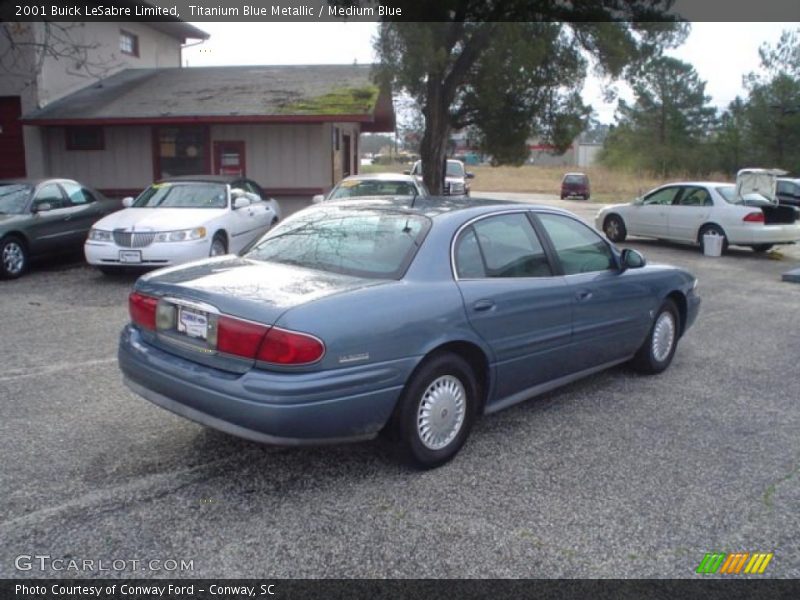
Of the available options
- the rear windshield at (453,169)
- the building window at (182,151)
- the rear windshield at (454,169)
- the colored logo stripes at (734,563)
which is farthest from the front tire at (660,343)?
the rear windshield at (454,169)

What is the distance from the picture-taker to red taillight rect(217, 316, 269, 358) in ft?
12.0

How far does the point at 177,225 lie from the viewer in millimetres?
10234

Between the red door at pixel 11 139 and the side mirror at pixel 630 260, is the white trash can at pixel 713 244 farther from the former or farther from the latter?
the red door at pixel 11 139

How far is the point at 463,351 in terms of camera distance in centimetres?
436

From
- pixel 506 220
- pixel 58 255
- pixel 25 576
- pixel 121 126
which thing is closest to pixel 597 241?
pixel 506 220

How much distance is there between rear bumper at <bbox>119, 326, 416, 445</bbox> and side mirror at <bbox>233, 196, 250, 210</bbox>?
772 cm

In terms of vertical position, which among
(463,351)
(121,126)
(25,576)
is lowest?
(25,576)

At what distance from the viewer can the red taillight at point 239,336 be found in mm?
3666

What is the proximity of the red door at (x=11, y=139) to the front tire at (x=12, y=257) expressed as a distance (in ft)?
27.0

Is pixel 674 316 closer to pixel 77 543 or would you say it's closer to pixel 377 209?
pixel 377 209

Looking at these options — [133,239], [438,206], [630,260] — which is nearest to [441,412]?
[438,206]

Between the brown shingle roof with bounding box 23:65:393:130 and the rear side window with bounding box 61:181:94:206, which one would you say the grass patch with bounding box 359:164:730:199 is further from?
the rear side window with bounding box 61:181:94:206

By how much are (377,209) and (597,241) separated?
1.78m

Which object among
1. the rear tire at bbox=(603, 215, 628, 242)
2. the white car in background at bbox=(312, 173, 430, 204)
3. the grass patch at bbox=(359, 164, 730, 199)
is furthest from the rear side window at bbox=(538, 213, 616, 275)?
the grass patch at bbox=(359, 164, 730, 199)
